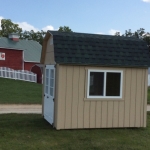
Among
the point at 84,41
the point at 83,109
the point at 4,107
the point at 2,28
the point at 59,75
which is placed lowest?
the point at 4,107

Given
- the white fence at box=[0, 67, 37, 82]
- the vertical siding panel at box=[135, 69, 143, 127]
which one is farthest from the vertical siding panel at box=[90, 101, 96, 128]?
the white fence at box=[0, 67, 37, 82]

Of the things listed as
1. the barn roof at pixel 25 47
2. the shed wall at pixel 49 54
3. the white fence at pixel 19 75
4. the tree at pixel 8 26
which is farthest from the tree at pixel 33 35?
the shed wall at pixel 49 54

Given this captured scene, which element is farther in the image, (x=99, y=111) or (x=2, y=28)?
(x=2, y=28)

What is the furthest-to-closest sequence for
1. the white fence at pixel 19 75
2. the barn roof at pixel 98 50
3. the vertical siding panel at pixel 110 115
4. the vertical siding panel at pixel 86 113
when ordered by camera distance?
the white fence at pixel 19 75, the vertical siding panel at pixel 110 115, the vertical siding panel at pixel 86 113, the barn roof at pixel 98 50

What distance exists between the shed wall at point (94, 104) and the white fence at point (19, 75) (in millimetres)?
19665

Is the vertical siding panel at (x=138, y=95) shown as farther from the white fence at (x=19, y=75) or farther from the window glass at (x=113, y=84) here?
the white fence at (x=19, y=75)

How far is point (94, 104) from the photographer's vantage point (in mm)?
9234

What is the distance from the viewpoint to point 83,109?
30.0 ft

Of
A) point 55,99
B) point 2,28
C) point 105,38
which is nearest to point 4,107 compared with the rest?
point 55,99

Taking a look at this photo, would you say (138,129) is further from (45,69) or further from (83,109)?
(45,69)

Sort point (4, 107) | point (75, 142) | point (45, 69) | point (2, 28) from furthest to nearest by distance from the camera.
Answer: point (2, 28) → point (4, 107) → point (45, 69) → point (75, 142)

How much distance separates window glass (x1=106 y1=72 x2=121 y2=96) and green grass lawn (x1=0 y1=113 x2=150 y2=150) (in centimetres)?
114

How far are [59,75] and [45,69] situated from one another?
6.48 feet

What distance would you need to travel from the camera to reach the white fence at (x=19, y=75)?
28562 mm
